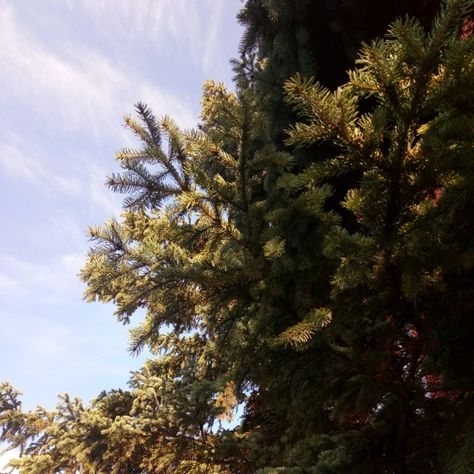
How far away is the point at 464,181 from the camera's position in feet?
6.06

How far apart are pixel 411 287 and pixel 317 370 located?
112cm

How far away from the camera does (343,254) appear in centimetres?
201

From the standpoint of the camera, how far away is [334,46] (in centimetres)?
475

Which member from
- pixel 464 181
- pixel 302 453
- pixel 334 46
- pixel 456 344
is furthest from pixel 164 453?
pixel 334 46

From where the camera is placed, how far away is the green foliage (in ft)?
5.86

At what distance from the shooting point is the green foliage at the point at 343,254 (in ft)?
5.86

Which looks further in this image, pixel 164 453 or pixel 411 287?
pixel 164 453

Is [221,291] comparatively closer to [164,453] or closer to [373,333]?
[373,333]

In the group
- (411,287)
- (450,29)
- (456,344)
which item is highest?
(450,29)

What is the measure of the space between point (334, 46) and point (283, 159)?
2895 millimetres

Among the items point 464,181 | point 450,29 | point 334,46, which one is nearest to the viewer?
point 450,29

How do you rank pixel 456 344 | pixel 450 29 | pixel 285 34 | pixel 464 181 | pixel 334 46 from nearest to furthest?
1. pixel 450 29
2. pixel 464 181
3. pixel 456 344
4. pixel 285 34
5. pixel 334 46

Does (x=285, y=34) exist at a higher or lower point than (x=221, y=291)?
higher

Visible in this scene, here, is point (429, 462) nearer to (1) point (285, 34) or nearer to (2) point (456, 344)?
(2) point (456, 344)
